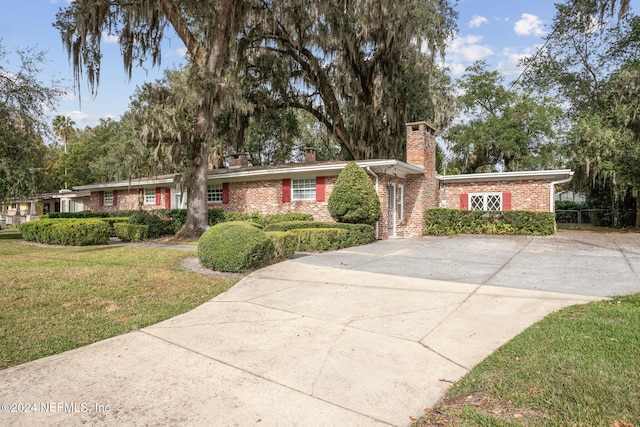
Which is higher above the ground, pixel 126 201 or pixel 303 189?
pixel 303 189

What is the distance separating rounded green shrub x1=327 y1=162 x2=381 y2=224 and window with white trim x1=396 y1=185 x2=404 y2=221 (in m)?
2.50

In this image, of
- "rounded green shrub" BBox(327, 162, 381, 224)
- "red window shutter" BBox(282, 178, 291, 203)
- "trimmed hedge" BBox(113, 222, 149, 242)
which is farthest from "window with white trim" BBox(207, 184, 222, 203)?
"rounded green shrub" BBox(327, 162, 381, 224)

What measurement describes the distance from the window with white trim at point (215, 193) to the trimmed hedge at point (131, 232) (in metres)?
3.98

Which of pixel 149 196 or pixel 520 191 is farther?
pixel 149 196

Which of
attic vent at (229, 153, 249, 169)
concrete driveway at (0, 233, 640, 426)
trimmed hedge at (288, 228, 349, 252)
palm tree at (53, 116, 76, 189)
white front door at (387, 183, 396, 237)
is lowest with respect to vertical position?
concrete driveway at (0, 233, 640, 426)

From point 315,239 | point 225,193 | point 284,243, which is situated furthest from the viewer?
point 225,193

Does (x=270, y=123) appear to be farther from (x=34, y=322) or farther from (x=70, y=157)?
(x=70, y=157)

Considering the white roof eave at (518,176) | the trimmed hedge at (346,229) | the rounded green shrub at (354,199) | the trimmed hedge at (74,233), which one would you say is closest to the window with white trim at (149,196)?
the trimmed hedge at (74,233)

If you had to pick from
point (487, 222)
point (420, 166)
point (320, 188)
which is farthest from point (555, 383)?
point (487, 222)

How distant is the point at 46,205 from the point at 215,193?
89.3 feet

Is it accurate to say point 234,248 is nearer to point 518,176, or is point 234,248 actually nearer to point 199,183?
point 199,183

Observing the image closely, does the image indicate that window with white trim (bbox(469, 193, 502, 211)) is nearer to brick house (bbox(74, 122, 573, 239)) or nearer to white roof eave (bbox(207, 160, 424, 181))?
brick house (bbox(74, 122, 573, 239))

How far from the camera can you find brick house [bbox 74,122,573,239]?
14.6 metres

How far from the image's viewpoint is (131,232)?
14.2m
